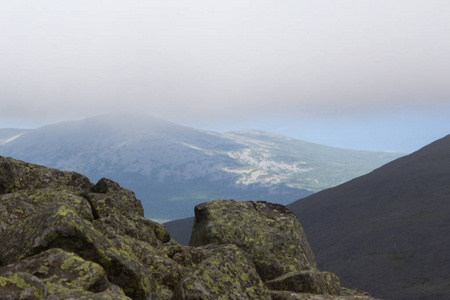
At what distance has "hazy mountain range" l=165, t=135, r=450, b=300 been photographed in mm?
58594

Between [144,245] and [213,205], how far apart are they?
18.9ft

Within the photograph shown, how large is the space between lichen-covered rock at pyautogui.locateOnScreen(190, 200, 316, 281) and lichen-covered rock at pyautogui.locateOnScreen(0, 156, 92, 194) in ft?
18.0

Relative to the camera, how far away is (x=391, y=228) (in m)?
82.8

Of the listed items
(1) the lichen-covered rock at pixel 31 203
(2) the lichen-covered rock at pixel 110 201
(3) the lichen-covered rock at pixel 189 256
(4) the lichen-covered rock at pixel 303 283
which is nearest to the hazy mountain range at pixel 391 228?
(4) the lichen-covered rock at pixel 303 283

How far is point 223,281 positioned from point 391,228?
8214 cm

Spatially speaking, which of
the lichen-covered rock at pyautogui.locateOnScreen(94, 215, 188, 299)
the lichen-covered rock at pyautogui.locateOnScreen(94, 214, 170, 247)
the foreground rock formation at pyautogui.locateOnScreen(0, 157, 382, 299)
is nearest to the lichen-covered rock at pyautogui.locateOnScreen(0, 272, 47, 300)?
the foreground rock formation at pyautogui.locateOnScreen(0, 157, 382, 299)

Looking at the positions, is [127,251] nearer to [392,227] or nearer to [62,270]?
[62,270]

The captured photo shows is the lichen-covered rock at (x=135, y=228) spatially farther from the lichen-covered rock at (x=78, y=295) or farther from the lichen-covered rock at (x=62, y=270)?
the lichen-covered rock at (x=78, y=295)

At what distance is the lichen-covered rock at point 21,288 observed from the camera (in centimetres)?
618

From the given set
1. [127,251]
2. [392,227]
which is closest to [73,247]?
[127,251]

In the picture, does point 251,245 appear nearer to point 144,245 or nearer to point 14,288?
point 144,245

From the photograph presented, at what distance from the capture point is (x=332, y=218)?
356 ft

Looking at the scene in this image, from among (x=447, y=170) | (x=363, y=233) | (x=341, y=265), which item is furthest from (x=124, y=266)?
(x=447, y=170)

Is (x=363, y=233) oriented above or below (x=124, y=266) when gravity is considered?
below
